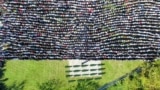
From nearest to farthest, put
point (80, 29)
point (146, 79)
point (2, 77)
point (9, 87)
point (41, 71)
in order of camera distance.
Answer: point (146, 79), point (9, 87), point (2, 77), point (41, 71), point (80, 29)

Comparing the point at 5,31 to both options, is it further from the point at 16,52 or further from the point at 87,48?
the point at 87,48

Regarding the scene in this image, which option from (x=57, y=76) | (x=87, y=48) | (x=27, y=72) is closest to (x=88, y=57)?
(x=87, y=48)

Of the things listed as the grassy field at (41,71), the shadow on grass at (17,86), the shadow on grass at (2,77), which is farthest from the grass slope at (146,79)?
the shadow on grass at (2,77)

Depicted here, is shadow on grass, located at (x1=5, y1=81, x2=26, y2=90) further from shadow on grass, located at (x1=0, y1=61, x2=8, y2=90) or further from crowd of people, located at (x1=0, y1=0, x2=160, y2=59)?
crowd of people, located at (x1=0, y1=0, x2=160, y2=59)

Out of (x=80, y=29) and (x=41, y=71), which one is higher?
(x=80, y=29)

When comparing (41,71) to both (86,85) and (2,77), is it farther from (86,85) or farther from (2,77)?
(86,85)

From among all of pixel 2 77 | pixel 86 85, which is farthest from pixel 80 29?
pixel 2 77
